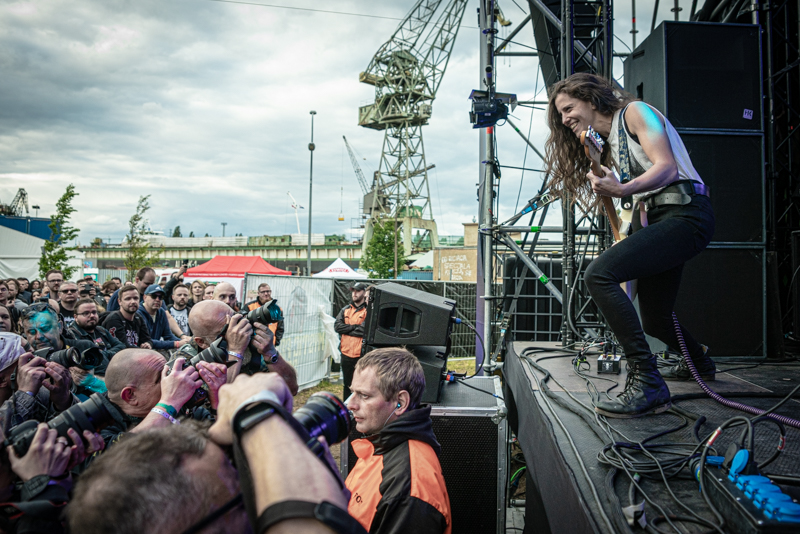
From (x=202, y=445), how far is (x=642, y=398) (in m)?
1.81

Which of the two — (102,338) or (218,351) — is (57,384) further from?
(102,338)

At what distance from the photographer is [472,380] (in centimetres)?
344

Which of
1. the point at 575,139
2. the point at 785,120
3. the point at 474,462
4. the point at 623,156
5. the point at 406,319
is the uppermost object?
the point at 785,120

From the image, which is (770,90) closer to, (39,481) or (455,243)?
(39,481)

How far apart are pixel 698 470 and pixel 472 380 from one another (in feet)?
7.10

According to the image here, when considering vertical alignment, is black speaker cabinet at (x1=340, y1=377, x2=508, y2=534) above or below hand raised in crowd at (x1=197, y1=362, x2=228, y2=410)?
below

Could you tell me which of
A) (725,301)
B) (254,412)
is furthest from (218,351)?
(725,301)

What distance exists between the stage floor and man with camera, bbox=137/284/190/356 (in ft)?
14.2

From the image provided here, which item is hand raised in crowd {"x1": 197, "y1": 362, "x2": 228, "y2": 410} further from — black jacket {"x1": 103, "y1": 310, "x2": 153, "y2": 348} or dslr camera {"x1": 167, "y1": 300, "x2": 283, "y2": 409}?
black jacket {"x1": 103, "y1": 310, "x2": 153, "y2": 348}

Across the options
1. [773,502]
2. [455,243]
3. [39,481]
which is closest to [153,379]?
[39,481]

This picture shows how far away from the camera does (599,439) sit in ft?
5.96

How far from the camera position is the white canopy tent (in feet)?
61.7

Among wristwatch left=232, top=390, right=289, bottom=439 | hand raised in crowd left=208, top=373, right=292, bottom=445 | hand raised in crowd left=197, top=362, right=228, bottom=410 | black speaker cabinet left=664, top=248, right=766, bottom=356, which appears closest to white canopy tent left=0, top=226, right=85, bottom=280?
hand raised in crowd left=197, top=362, right=228, bottom=410

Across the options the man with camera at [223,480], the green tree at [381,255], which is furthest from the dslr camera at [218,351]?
the green tree at [381,255]
